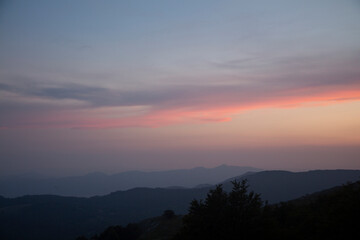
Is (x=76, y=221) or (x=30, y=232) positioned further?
(x=76, y=221)

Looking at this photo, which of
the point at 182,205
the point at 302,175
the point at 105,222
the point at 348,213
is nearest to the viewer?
the point at 348,213

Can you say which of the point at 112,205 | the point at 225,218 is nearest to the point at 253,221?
the point at 225,218

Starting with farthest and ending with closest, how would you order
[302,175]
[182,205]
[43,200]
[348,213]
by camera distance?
[302,175]
[43,200]
[182,205]
[348,213]

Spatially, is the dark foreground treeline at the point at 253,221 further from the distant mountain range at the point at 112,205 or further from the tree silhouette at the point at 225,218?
the distant mountain range at the point at 112,205

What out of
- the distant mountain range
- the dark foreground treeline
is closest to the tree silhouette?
the dark foreground treeline

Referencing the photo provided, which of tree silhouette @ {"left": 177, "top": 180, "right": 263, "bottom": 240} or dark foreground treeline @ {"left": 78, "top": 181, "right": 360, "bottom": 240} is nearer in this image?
dark foreground treeline @ {"left": 78, "top": 181, "right": 360, "bottom": 240}

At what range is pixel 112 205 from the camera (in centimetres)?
13925

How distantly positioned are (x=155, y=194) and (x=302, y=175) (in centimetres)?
7889

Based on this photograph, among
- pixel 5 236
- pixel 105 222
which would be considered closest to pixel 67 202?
pixel 105 222

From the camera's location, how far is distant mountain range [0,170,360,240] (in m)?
101

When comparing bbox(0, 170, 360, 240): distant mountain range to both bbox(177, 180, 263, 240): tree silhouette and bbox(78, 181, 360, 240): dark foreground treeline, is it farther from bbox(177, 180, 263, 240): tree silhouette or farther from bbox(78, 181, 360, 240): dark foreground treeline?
bbox(78, 181, 360, 240): dark foreground treeline

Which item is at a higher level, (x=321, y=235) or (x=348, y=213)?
(x=348, y=213)

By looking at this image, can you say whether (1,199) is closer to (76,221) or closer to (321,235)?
(76,221)

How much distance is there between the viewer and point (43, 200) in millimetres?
134750
